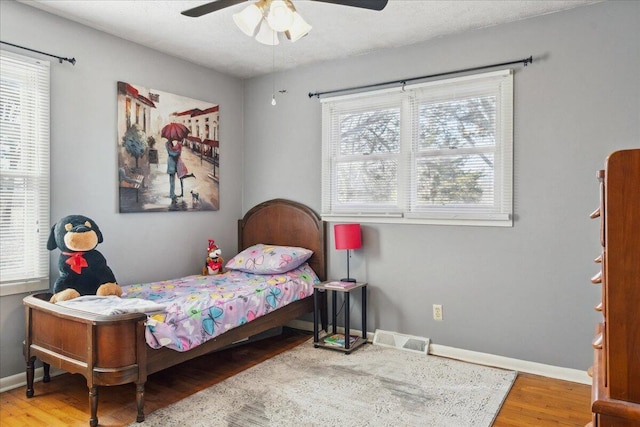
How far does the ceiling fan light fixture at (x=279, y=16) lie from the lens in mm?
1995

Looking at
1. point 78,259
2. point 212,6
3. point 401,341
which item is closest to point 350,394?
point 401,341

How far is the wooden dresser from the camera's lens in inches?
30.7

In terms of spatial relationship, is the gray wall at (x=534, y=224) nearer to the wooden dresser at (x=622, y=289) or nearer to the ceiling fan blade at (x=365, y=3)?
the ceiling fan blade at (x=365, y=3)

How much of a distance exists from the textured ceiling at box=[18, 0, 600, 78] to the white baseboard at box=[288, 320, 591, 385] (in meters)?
2.49

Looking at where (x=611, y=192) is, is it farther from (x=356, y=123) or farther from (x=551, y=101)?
(x=356, y=123)

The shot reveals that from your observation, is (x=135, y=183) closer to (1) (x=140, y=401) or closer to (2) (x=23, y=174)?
(2) (x=23, y=174)

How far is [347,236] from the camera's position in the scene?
142 inches

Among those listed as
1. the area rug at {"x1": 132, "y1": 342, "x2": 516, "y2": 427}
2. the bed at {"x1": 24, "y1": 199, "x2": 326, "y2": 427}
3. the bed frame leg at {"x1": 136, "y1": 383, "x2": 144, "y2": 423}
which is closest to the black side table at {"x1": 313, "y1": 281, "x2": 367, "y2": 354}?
the area rug at {"x1": 132, "y1": 342, "x2": 516, "y2": 427}

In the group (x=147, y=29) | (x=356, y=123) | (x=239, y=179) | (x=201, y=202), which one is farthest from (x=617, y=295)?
(x=239, y=179)

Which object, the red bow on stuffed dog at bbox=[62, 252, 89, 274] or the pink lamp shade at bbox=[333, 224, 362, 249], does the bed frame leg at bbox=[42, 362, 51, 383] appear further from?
the pink lamp shade at bbox=[333, 224, 362, 249]

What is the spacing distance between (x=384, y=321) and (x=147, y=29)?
3.04 m

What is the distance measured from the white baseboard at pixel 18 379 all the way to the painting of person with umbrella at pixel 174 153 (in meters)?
1.61

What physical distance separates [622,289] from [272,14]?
183 cm

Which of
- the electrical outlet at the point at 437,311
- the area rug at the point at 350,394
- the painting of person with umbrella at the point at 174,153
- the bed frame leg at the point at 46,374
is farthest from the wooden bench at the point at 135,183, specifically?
the electrical outlet at the point at 437,311
